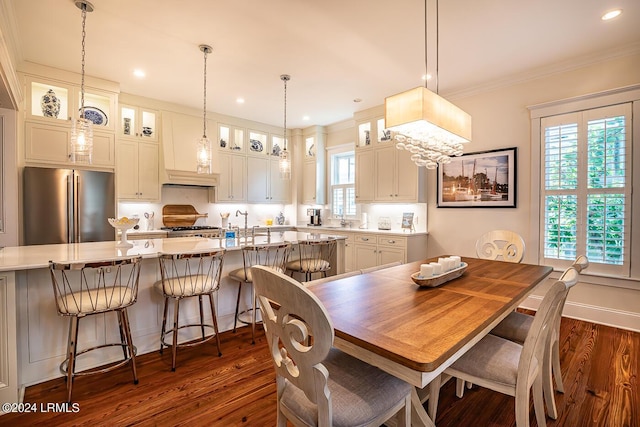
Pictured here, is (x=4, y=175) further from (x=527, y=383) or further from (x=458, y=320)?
(x=527, y=383)

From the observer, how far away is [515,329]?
1.91m

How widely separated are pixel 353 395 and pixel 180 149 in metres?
4.69

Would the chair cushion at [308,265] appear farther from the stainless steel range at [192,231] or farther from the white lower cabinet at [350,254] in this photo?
the stainless steel range at [192,231]

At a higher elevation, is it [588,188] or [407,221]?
[588,188]

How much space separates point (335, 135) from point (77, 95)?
160 inches

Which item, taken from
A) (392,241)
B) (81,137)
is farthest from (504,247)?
(81,137)

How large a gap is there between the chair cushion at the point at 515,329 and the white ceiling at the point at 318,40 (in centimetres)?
245

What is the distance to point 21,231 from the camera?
3391 mm

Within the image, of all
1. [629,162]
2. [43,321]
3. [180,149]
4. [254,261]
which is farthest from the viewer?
[180,149]

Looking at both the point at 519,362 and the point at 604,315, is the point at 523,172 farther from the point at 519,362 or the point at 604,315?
the point at 519,362

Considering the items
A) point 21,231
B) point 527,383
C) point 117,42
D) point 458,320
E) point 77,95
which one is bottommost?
point 527,383

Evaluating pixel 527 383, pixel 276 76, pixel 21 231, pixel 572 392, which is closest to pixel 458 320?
pixel 527 383

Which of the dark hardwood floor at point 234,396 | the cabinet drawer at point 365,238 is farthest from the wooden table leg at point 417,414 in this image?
the cabinet drawer at point 365,238

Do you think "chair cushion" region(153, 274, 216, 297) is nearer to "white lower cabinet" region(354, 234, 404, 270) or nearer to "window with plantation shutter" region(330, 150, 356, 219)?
"white lower cabinet" region(354, 234, 404, 270)
